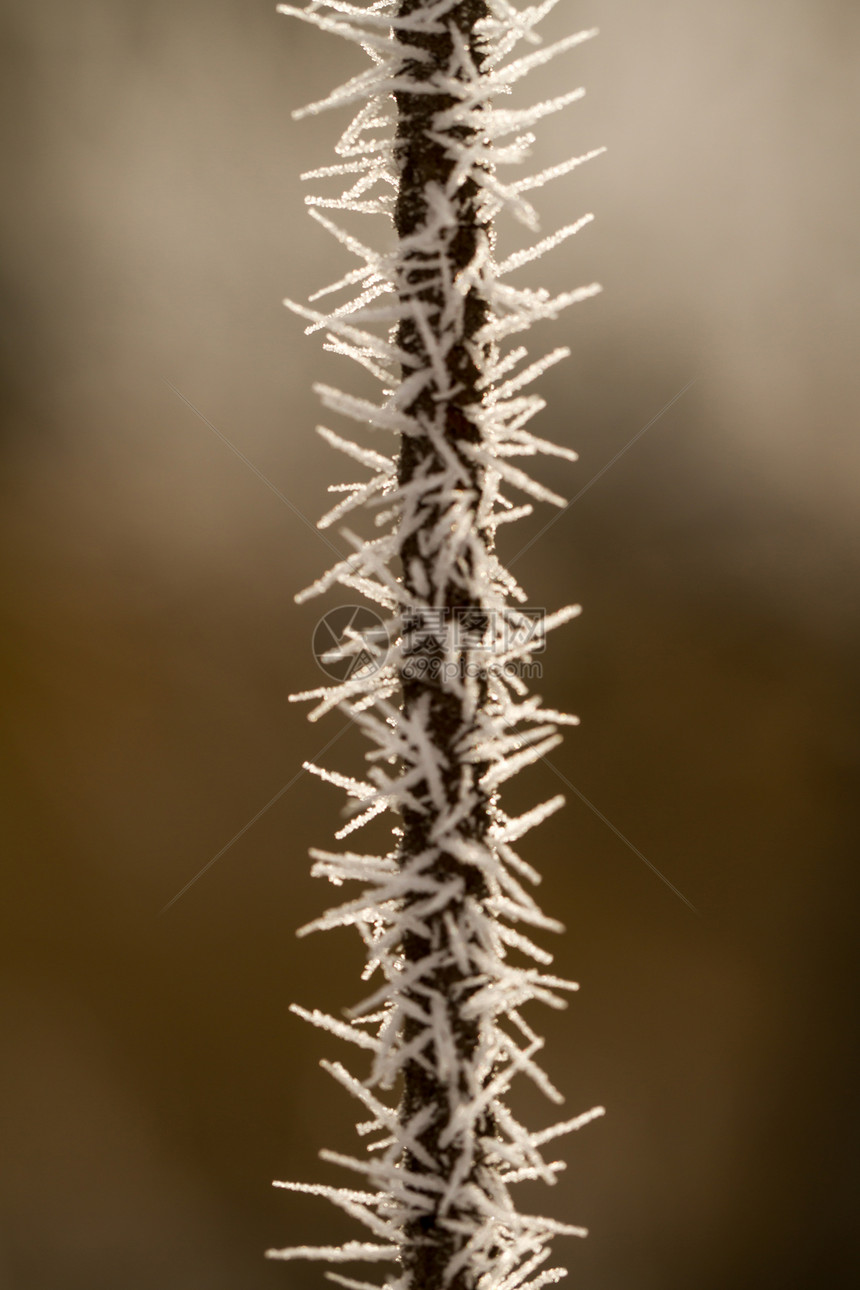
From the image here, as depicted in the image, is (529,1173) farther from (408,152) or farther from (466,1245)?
(408,152)

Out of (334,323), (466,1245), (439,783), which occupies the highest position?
(334,323)

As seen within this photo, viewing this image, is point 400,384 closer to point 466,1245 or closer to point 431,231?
point 431,231

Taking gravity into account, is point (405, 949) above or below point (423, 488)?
below

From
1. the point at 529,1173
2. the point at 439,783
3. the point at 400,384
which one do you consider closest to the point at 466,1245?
the point at 529,1173

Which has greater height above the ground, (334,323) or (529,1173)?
(334,323)

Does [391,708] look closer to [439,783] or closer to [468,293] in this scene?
Answer: [439,783]

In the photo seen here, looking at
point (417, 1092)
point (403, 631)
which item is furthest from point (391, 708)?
point (417, 1092)
